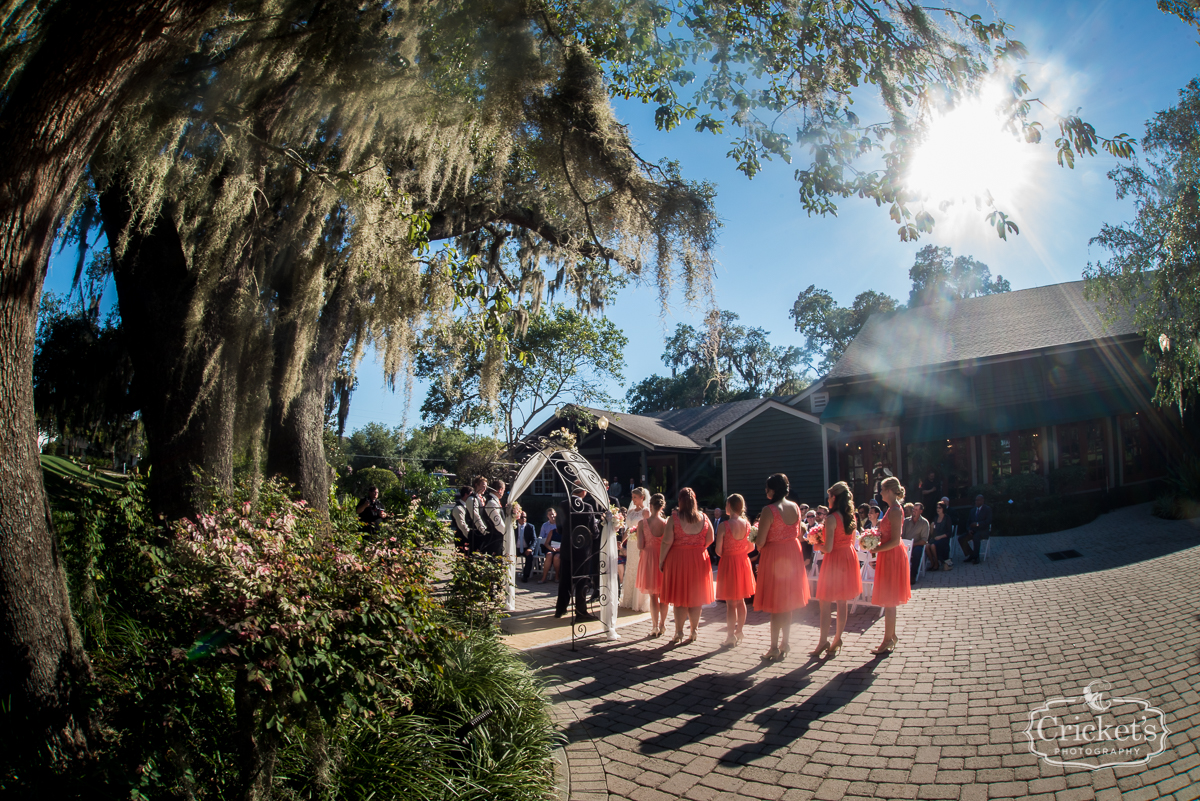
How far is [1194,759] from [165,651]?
5131 mm

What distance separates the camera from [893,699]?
4.84 m

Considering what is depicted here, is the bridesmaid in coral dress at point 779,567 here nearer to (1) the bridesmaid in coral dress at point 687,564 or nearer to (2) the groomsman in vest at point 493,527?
(1) the bridesmaid in coral dress at point 687,564

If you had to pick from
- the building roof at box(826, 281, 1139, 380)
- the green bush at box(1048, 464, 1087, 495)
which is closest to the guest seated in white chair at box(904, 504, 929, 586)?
the green bush at box(1048, 464, 1087, 495)

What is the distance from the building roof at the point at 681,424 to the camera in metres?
23.3

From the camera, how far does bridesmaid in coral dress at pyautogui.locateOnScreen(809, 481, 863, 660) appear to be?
6.13 metres

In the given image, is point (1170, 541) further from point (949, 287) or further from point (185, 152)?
point (949, 287)

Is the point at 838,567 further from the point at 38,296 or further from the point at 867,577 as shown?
the point at 38,296

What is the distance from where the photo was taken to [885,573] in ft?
20.3

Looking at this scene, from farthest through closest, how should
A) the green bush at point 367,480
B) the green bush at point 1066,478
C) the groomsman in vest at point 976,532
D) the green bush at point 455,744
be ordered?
the green bush at point 367,480 < the green bush at point 1066,478 < the groomsman in vest at point 976,532 < the green bush at point 455,744

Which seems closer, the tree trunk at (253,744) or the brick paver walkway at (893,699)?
the tree trunk at (253,744)

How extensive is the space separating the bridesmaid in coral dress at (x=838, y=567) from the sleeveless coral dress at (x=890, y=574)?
209 millimetres

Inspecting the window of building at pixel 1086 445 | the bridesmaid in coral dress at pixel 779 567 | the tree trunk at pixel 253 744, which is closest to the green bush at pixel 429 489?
the bridesmaid in coral dress at pixel 779 567

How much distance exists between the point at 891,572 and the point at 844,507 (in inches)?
29.2

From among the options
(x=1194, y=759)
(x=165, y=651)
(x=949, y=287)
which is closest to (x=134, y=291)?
(x=165, y=651)
